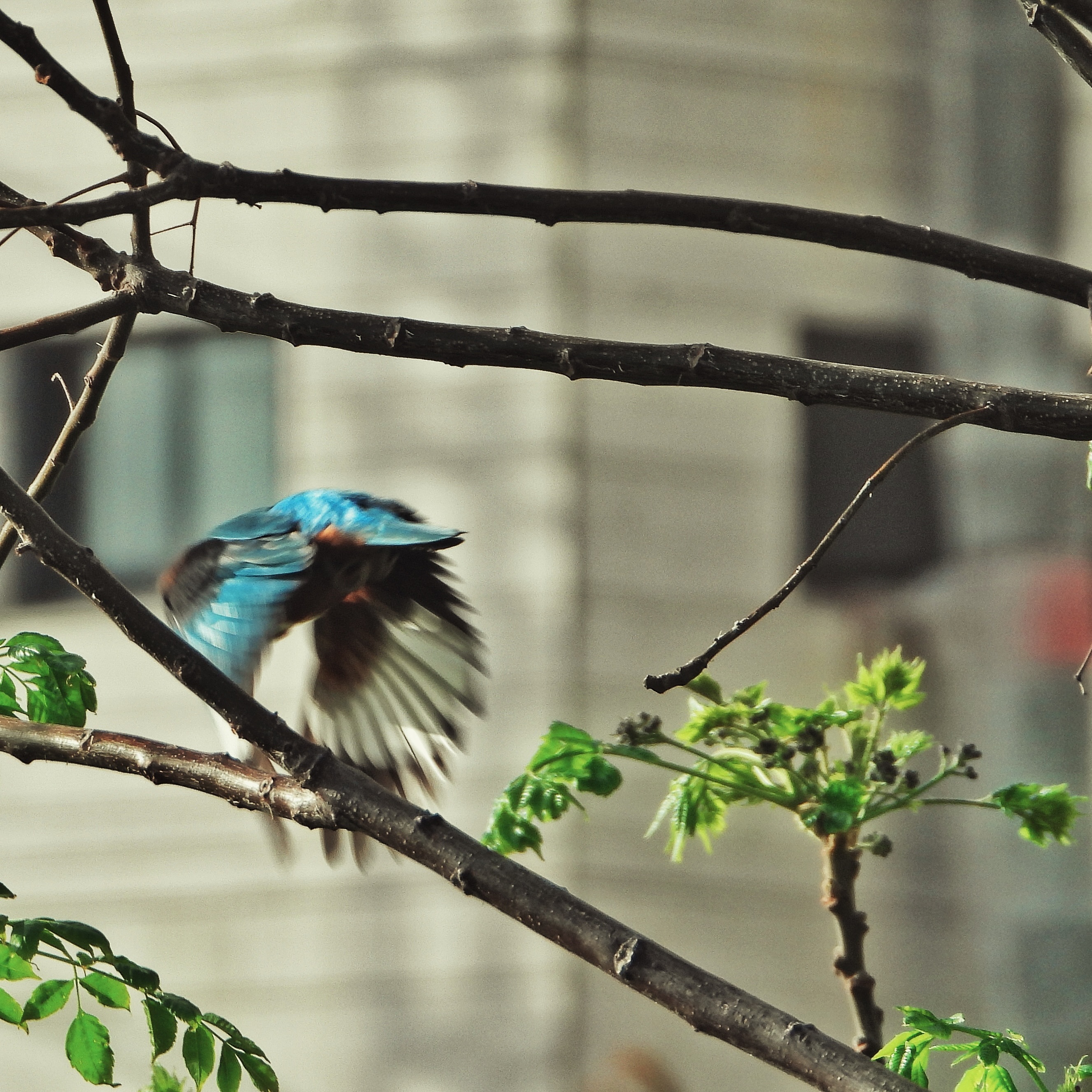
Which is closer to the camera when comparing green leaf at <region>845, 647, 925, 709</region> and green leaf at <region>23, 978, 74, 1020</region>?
green leaf at <region>23, 978, 74, 1020</region>

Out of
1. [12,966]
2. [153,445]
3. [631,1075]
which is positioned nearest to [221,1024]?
[12,966]

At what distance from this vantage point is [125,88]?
0.79 m

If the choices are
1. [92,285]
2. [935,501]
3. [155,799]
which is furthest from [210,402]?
[935,501]

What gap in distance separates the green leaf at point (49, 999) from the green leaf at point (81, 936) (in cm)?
2

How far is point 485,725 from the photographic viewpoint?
354 cm

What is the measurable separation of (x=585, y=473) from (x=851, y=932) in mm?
2615

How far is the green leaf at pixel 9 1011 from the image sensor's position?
790mm

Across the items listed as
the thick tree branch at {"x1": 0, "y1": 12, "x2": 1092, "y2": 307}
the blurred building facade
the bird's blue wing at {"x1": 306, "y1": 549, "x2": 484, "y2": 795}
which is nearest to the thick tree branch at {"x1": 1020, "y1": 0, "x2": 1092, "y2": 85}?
the thick tree branch at {"x1": 0, "y1": 12, "x2": 1092, "y2": 307}

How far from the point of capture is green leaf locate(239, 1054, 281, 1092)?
2.63 feet

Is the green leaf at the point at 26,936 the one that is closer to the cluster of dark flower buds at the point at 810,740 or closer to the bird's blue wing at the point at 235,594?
the bird's blue wing at the point at 235,594

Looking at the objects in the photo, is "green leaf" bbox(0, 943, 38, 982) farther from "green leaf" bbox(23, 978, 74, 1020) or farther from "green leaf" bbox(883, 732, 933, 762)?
"green leaf" bbox(883, 732, 933, 762)

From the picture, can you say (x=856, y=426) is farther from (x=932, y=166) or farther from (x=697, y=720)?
(x=697, y=720)

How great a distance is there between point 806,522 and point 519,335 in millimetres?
3127

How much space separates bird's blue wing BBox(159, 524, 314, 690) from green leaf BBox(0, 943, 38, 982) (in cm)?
31
